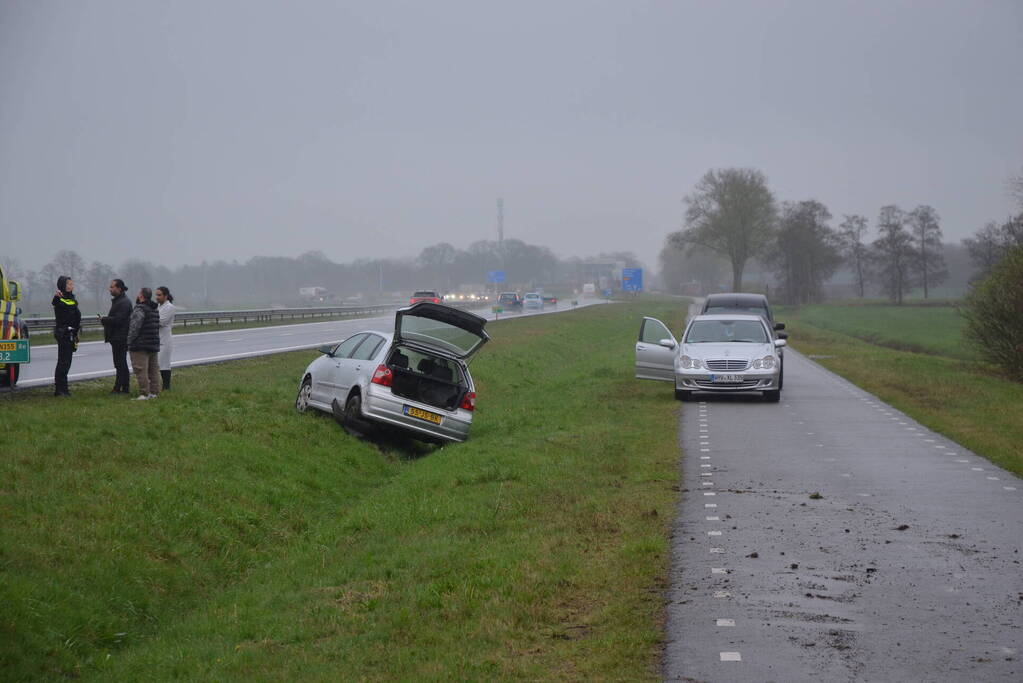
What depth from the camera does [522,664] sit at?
20.1 ft

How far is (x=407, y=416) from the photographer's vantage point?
51.5ft

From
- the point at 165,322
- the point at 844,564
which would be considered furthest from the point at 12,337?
the point at 844,564

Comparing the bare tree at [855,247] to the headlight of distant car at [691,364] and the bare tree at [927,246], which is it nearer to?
the bare tree at [927,246]

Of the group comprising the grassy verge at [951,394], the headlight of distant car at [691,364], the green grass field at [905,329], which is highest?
the headlight of distant car at [691,364]

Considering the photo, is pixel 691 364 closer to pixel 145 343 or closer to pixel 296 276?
pixel 145 343

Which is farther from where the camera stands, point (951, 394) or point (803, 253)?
point (803, 253)

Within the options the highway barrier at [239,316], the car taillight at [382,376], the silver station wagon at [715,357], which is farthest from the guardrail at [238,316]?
the car taillight at [382,376]

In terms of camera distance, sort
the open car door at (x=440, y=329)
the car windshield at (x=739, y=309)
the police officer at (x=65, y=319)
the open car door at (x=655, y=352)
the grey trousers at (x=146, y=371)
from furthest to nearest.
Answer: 1. the car windshield at (x=739, y=309)
2. the open car door at (x=655, y=352)
3. the grey trousers at (x=146, y=371)
4. the police officer at (x=65, y=319)
5. the open car door at (x=440, y=329)

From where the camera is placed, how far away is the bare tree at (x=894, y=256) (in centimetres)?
12106

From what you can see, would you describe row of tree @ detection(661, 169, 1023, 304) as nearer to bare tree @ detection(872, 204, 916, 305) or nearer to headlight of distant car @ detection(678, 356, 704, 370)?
bare tree @ detection(872, 204, 916, 305)

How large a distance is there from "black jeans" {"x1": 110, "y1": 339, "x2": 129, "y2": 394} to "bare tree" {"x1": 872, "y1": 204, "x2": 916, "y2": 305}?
4345 inches

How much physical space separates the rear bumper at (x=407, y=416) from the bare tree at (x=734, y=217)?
3767 inches

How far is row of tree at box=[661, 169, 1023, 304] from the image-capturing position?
4323 inches

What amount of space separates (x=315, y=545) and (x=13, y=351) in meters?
8.47
